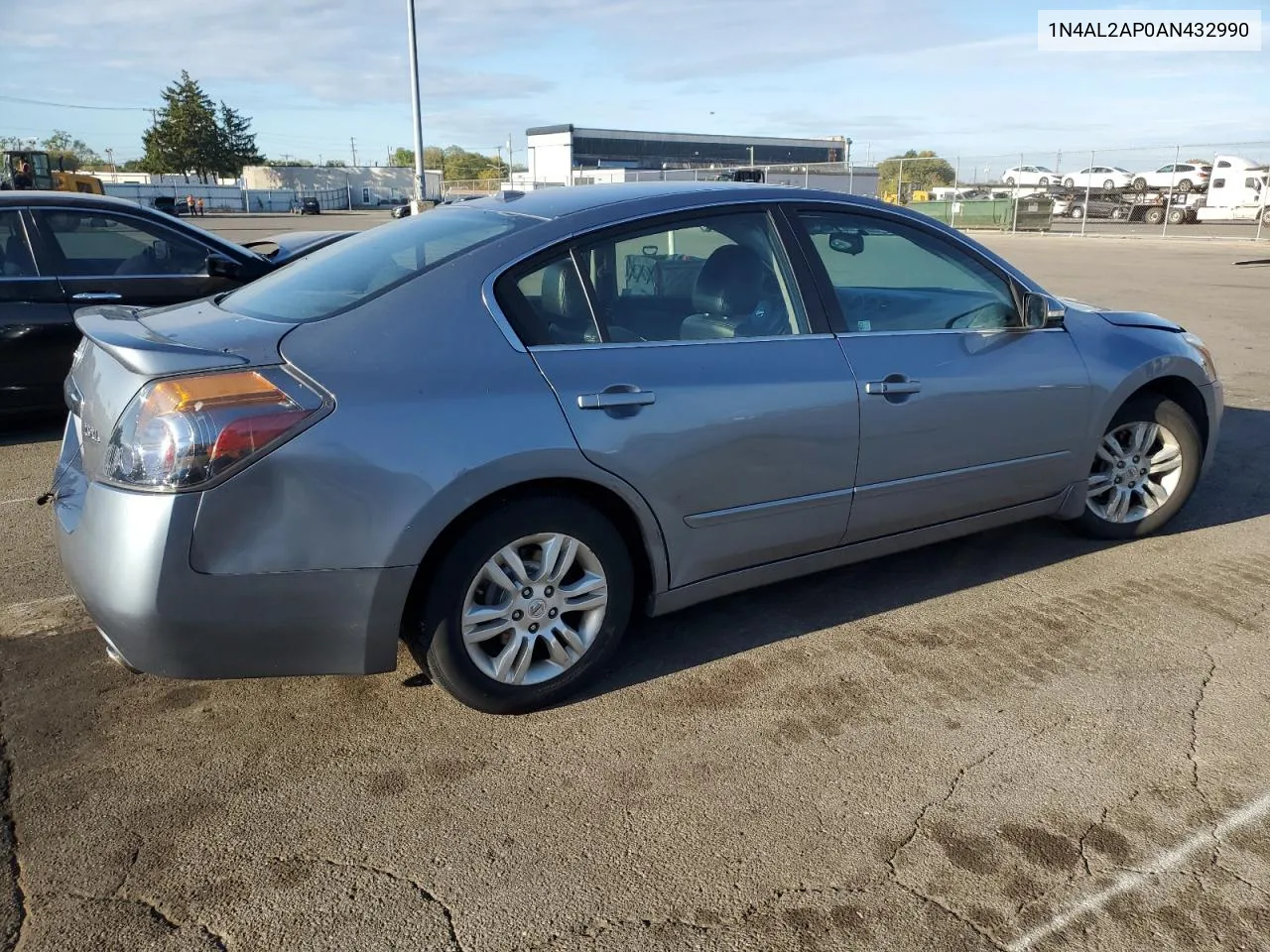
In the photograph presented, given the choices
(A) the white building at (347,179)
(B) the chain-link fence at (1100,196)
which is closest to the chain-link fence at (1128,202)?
(B) the chain-link fence at (1100,196)

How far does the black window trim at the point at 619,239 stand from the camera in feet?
9.96

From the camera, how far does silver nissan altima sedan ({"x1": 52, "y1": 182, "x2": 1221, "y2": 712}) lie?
2.63 metres

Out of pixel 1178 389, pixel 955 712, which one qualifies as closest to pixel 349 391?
pixel 955 712

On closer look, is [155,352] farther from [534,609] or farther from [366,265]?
[534,609]

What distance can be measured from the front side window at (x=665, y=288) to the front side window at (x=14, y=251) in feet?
14.9

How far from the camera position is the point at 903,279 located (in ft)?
13.5

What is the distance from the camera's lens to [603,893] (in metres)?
2.37

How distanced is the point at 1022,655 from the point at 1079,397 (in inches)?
49.1

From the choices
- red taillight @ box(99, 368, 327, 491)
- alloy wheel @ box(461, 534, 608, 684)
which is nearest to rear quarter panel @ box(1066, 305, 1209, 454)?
alloy wheel @ box(461, 534, 608, 684)

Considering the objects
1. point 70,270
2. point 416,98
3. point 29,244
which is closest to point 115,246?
point 70,270

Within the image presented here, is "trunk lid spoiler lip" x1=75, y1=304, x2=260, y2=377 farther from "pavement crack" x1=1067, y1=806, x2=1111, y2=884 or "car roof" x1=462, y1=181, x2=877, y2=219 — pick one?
"pavement crack" x1=1067, y1=806, x2=1111, y2=884

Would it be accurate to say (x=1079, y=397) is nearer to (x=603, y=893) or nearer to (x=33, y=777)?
(x=603, y=893)

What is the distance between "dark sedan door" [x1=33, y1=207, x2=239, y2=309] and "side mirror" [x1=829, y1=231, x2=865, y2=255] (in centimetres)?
447

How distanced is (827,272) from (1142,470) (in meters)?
2.03
